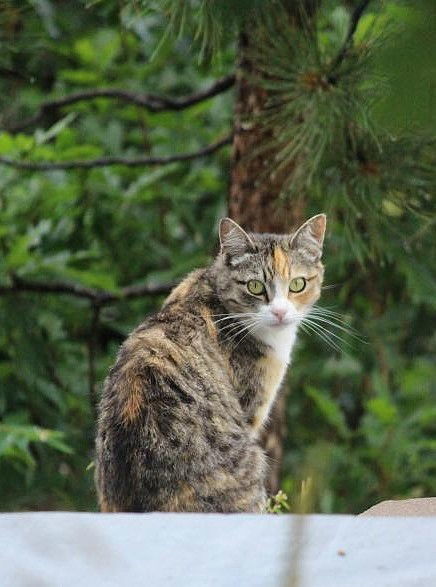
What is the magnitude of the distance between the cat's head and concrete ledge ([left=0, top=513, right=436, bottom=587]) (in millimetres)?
1685

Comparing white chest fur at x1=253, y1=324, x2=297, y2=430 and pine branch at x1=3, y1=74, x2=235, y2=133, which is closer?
white chest fur at x1=253, y1=324, x2=297, y2=430

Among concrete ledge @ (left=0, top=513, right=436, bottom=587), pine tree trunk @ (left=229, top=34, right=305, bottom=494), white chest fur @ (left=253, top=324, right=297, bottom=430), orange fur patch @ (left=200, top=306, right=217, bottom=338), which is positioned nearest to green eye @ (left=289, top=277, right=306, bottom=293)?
white chest fur @ (left=253, top=324, right=297, bottom=430)

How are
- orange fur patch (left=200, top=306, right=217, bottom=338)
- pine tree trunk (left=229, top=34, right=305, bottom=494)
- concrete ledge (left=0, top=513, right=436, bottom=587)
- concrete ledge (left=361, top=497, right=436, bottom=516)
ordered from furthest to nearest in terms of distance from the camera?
1. pine tree trunk (left=229, top=34, right=305, bottom=494)
2. orange fur patch (left=200, top=306, right=217, bottom=338)
3. concrete ledge (left=361, top=497, right=436, bottom=516)
4. concrete ledge (left=0, top=513, right=436, bottom=587)

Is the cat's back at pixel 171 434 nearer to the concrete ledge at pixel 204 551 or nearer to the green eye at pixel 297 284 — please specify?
the green eye at pixel 297 284

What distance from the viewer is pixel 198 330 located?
2988mm

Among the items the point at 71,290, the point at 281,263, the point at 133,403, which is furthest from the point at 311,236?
the point at 71,290

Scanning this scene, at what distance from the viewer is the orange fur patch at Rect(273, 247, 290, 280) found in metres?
3.20

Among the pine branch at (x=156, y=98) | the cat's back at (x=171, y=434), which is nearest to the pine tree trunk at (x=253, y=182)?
the pine branch at (x=156, y=98)

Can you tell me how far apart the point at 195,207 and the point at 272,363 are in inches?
111

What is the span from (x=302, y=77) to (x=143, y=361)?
112 centimetres

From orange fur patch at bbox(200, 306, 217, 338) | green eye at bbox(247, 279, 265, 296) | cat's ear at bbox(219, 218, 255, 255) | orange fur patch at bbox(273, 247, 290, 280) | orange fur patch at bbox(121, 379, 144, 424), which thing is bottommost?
orange fur patch at bbox(121, 379, 144, 424)

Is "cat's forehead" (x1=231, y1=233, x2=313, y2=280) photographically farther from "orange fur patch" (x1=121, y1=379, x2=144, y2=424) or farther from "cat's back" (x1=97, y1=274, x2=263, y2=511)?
"orange fur patch" (x1=121, y1=379, x2=144, y2=424)

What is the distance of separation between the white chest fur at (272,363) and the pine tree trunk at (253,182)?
0.71m

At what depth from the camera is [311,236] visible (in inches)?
129
